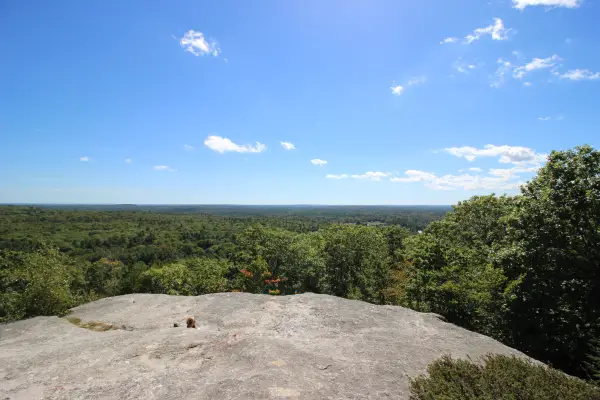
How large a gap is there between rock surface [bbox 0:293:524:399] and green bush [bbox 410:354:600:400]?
637mm

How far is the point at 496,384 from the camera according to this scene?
6.70 metres

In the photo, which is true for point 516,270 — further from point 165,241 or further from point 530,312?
point 165,241

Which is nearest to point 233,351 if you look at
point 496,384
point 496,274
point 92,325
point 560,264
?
point 496,384

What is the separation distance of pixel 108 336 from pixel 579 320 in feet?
66.2

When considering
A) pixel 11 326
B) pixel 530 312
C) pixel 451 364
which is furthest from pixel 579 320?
pixel 11 326

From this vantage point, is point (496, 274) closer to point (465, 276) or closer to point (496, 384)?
point (465, 276)

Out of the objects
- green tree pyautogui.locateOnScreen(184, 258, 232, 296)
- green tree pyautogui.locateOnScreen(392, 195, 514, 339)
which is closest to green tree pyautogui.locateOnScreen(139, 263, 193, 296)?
green tree pyautogui.locateOnScreen(184, 258, 232, 296)

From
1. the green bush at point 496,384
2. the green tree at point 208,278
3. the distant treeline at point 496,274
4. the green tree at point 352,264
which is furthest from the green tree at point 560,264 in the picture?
the green tree at point 208,278

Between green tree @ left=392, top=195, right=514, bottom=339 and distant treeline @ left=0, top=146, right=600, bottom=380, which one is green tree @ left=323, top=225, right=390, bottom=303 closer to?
distant treeline @ left=0, top=146, right=600, bottom=380

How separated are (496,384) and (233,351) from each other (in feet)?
21.4

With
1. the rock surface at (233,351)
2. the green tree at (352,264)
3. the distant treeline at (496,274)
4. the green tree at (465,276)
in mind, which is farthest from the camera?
the green tree at (352,264)

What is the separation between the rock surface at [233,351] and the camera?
276 inches

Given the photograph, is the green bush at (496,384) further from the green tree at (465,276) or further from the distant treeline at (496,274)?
the green tree at (465,276)

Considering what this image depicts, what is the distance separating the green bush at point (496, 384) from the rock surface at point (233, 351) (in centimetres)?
64
